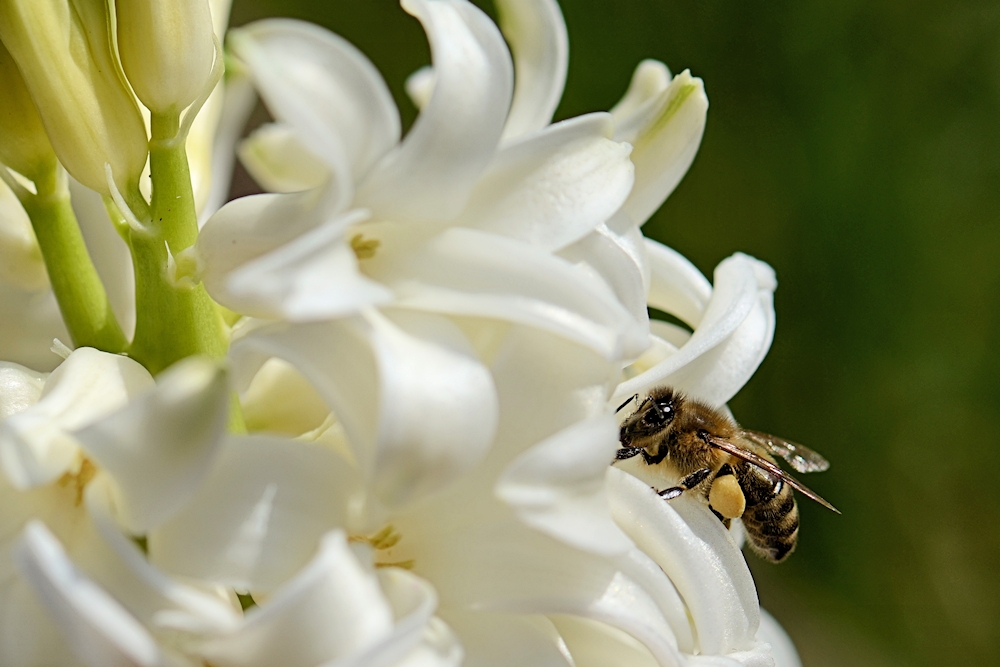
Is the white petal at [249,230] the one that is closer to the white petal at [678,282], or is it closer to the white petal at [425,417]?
the white petal at [425,417]

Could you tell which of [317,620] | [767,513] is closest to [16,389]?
[317,620]

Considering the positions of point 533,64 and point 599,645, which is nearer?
point 599,645

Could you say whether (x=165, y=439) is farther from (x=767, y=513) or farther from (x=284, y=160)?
(x=767, y=513)

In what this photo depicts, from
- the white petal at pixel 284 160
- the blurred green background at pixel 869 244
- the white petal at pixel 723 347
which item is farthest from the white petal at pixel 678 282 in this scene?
the blurred green background at pixel 869 244

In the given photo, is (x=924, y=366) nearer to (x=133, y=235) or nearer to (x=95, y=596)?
(x=133, y=235)

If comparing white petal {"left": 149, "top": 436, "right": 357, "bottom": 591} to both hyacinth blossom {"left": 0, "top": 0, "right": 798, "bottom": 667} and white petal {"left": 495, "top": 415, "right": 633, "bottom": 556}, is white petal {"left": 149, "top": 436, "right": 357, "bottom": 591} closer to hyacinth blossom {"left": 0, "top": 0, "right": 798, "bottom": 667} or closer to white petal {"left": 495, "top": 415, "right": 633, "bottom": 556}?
hyacinth blossom {"left": 0, "top": 0, "right": 798, "bottom": 667}

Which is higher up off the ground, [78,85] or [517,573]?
[78,85]

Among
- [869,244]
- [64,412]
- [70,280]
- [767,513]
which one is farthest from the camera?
[869,244]
